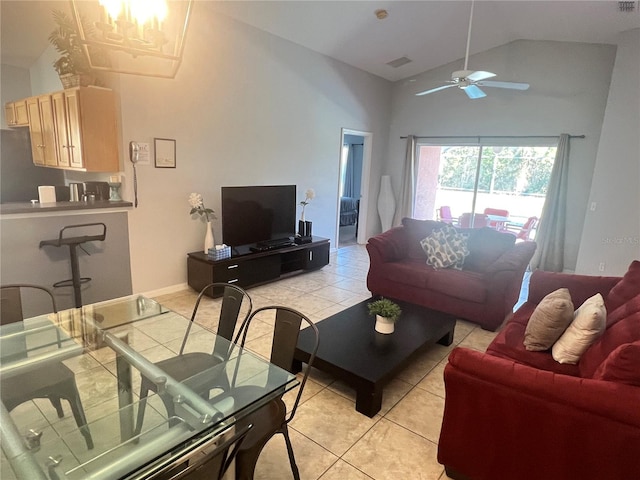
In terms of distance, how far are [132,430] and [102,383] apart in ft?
2.44

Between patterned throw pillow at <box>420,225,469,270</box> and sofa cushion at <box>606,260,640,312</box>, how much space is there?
5.19 feet

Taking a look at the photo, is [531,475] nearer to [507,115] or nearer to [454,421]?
[454,421]

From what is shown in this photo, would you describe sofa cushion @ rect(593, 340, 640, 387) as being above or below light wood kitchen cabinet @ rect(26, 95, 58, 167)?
below

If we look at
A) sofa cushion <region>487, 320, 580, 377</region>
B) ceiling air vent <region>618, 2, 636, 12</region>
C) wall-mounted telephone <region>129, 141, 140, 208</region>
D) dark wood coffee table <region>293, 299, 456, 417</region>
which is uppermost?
ceiling air vent <region>618, 2, 636, 12</region>

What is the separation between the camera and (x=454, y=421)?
1.88 metres

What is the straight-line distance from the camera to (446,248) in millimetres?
4273

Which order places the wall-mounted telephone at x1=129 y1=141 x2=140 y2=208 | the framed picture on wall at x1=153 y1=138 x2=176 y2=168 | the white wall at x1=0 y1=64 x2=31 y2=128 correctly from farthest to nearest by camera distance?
the white wall at x1=0 y1=64 x2=31 y2=128, the framed picture on wall at x1=153 y1=138 x2=176 y2=168, the wall-mounted telephone at x1=129 y1=141 x2=140 y2=208

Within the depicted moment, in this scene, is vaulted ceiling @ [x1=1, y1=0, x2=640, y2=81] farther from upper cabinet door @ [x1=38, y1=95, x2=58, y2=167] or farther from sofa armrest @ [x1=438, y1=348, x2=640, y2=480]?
sofa armrest @ [x1=438, y1=348, x2=640, y2=480]

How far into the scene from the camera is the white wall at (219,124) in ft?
13.6

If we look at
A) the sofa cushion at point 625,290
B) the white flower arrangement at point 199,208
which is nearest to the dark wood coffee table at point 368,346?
the sofa cushion at point 625,290

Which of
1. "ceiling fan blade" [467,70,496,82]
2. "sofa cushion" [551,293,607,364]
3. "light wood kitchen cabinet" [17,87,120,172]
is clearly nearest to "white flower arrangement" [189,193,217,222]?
"light wood kitchen cabinet" [17,87,120,172]

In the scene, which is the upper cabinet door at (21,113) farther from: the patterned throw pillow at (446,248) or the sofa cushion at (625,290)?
the sofa cushion at (625,290)

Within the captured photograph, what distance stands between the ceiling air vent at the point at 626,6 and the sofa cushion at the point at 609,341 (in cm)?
404

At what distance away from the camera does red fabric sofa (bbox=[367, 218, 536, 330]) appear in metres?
3.79
